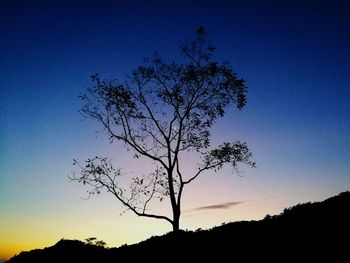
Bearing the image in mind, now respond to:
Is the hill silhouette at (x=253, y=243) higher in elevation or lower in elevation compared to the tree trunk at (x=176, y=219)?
lower

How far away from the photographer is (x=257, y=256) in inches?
603

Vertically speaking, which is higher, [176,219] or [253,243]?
[176,219]

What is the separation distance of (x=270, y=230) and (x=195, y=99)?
60.2ft

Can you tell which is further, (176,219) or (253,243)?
(176,219)

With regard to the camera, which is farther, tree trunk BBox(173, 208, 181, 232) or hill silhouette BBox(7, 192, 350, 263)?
tree trunk BBox(173, 208, 181, 232)

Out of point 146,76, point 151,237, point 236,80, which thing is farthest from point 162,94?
point 151,237

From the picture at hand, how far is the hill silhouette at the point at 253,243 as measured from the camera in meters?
14.8

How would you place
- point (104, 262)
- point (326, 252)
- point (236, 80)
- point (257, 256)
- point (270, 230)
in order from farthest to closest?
point (236, 80) < point (104, 262) < point (270, 230) < point (257, 256) < point (326, 252)

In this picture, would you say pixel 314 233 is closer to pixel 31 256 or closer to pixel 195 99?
pixel 31 256

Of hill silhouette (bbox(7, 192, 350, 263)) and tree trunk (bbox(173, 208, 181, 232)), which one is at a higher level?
tree trunk (bbox(173, 208, 181, 232))

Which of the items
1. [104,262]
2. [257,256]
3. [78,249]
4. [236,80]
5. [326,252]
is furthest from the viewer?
[236,80]

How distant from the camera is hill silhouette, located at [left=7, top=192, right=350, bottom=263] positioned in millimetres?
14779

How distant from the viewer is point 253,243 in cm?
1692

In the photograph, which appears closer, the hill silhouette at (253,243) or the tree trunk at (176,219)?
the hill silhouette at (253,243)
